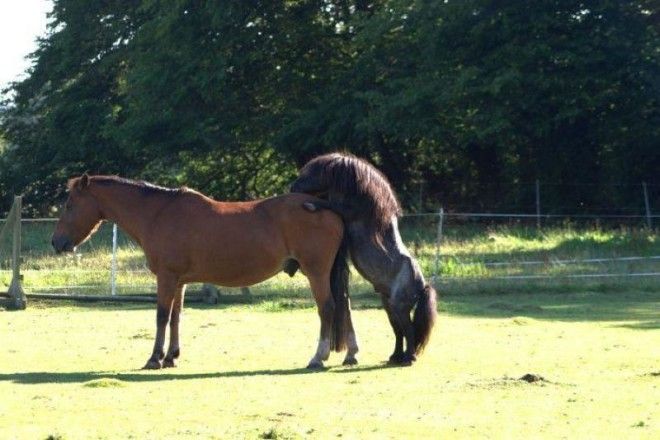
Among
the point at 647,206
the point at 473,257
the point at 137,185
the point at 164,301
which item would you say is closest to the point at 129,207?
the point at 137,185

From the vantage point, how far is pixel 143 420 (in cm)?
917

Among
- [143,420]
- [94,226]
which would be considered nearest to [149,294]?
[94,226]

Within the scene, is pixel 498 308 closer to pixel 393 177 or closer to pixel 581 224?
pixel 581 224

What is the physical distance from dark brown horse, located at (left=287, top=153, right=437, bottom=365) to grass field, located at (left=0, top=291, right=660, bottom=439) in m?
0.40

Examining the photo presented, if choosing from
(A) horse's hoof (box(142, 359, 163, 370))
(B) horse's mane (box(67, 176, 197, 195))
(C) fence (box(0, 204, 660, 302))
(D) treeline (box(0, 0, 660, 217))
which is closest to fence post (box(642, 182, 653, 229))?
(C) fence (box(0, 204, 660, 302))

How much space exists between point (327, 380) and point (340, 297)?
1.44m

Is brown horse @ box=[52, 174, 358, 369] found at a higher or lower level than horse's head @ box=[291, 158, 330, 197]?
lower

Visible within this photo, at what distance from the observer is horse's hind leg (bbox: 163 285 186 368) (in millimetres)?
12594

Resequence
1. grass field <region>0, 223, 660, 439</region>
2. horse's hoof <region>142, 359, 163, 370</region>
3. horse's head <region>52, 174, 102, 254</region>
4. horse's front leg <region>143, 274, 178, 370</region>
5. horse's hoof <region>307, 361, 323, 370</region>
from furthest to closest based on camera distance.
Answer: horse's head <region>52, 174, 102, 254</region>, horse's front leg <region>143, 274, 178, 370</region>, horse's hoof <region>142, 359, 163, 370</region>, horse's hoof <region>307, 361, 323, 370</region>, grass field <region>0, 223, 660, 439</region>

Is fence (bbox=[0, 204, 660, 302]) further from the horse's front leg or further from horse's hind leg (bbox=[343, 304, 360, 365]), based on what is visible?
horse's hind leg (bbox=[343, 304, 360, 365])

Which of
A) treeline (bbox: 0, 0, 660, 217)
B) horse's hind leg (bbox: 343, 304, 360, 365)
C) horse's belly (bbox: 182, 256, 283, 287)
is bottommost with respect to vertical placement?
horse's hind leg (bbox: 343, 304, 360, 365)

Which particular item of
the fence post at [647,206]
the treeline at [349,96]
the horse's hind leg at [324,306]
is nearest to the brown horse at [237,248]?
the horse's hind leg at [324,306]

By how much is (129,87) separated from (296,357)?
2682 cm

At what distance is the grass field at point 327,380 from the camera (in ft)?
29.1
